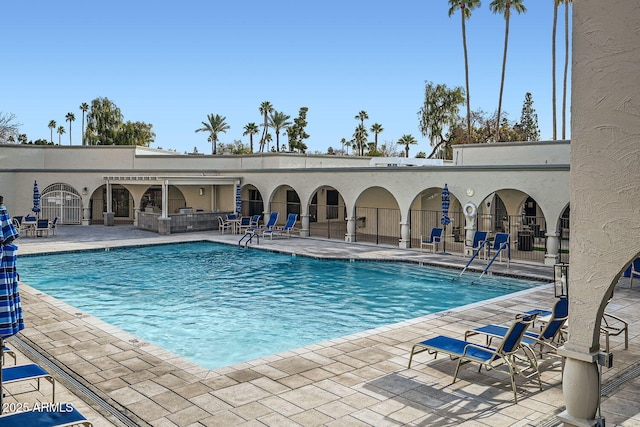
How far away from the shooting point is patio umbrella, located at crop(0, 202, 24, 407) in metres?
5.13

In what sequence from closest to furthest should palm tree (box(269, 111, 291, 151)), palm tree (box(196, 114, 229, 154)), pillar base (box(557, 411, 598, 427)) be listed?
pillar base (box(557, 411, 598, 427)), palm tree (box(196, 114, 229, 154)), palm tree (box(269, 111, 291, 151))

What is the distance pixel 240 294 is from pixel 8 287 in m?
8.78

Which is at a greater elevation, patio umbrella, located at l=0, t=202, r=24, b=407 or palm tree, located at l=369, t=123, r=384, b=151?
palm tree, located at l=369, t=123, r=384, b=151

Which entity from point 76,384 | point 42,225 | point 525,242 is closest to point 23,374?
point 76,384

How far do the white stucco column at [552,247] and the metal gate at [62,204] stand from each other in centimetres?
2391

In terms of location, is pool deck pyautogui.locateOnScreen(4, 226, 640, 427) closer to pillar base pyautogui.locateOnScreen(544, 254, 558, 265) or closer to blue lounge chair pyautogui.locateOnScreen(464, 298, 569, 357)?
blue lounge chair pyautogui.locateOnScreen(464, 298, 569, 357)

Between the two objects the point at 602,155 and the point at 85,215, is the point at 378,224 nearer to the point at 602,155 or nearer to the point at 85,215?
the point at 85,215

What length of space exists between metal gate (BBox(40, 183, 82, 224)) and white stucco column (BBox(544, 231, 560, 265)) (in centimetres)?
2391

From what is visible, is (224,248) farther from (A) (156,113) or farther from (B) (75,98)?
(B) (75,98)

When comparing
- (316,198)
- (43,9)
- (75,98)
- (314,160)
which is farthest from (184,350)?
(75,98)

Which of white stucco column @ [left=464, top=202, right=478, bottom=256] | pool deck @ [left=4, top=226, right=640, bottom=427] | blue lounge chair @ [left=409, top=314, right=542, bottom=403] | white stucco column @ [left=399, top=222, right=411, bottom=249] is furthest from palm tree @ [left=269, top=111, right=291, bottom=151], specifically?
blue lounge chair @ [left=409, top=314, right=542, bottom=403]

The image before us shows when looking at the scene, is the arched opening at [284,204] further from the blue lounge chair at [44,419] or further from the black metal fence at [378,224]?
the blue lounge chair at [44,419]

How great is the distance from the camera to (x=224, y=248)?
866 inches

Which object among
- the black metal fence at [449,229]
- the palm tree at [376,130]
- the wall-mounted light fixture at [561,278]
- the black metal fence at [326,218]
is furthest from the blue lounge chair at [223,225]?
the palm tree at [376,130]
